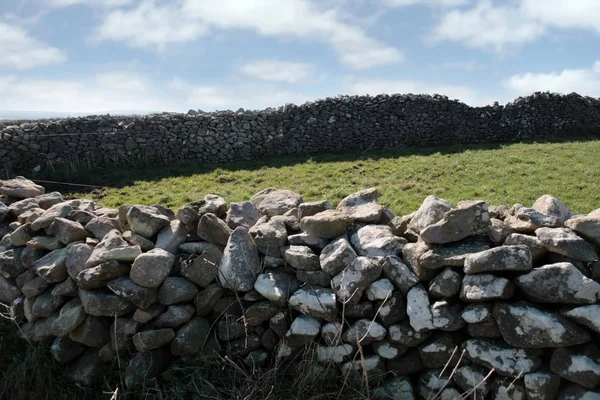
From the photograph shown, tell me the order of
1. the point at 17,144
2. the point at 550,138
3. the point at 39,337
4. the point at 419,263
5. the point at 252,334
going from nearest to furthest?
the point at 419,263, the point at 252,334, the point at 39,337, the point at 17,144, the point at 550,138

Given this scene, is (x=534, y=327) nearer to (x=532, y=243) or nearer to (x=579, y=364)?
(x=579, y=364)

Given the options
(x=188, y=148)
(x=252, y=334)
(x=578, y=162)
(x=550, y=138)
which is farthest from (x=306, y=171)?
(x=550, y=138)

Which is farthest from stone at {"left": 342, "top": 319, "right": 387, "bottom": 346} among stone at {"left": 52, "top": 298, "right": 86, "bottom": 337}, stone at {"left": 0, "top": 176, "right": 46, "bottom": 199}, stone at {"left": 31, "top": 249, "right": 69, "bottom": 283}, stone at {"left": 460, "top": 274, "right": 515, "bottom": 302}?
stone at {"left": 0, "top": 176, "right": 46, "bottom": 199}

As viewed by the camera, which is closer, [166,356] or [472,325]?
[472,325]

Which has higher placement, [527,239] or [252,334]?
[527,239]

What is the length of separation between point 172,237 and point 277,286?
1.16 m

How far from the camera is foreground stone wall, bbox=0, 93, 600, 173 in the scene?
14.9 meters

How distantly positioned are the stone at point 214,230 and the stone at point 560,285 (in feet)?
8.08

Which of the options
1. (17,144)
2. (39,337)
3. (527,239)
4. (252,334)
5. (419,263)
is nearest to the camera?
(527,239)

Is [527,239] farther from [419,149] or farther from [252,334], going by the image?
[419,149]

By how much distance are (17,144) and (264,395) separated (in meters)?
14.3

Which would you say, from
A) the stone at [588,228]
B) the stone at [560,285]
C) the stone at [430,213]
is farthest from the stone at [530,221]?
the stone at [430,213]

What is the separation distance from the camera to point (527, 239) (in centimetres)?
332

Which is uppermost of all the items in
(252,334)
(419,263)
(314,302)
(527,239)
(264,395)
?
(527,239)
